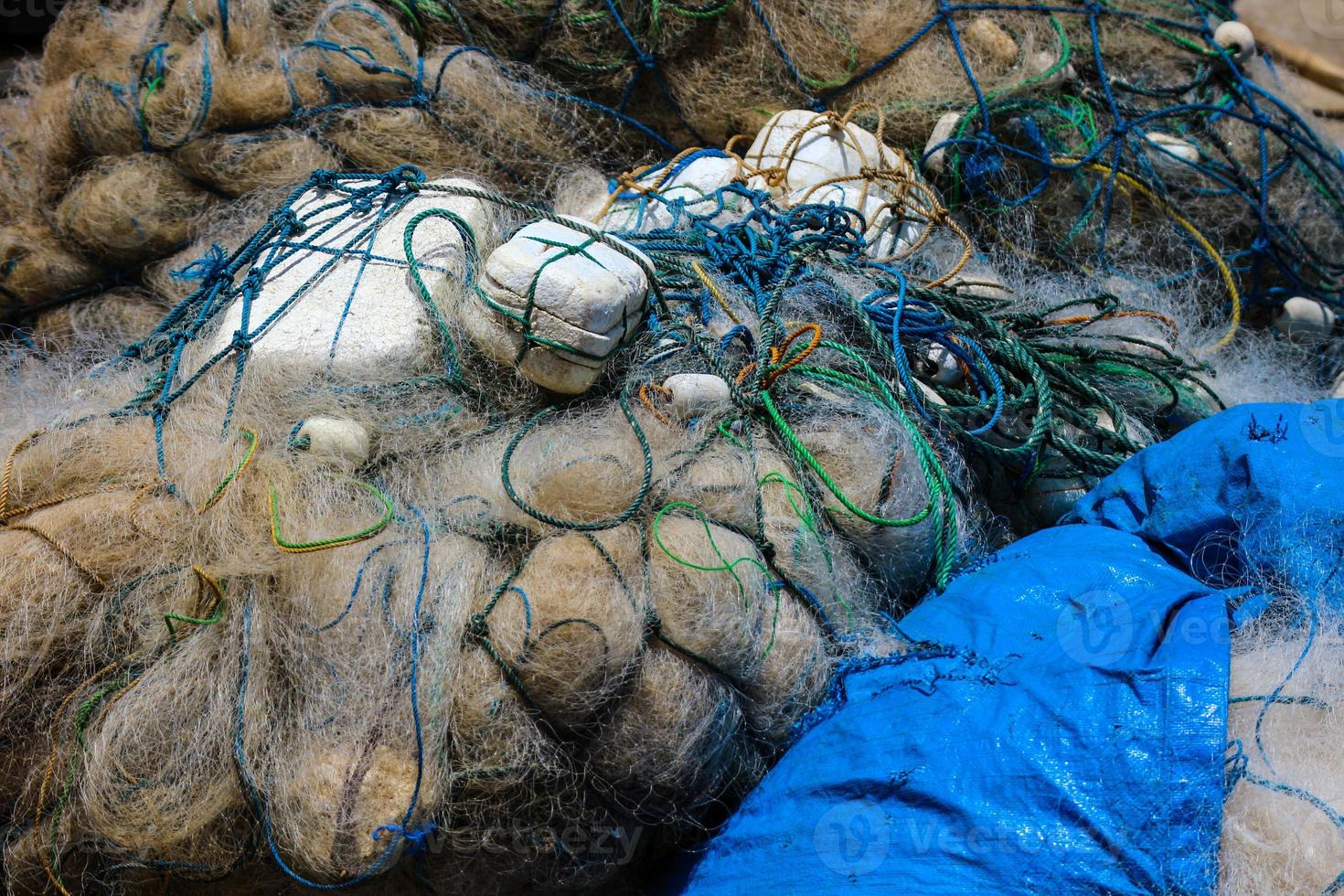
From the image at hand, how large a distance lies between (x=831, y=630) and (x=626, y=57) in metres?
1.82

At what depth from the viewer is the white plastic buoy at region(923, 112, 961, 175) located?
2908 mm

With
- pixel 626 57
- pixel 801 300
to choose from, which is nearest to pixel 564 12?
pixel 626 57

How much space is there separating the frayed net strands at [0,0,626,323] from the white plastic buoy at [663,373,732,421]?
106cm

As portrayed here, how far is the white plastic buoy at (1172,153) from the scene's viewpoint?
2941mm

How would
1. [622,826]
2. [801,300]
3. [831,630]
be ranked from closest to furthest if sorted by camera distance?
1. [622,826]
2. [831,630]
3. [801,300]

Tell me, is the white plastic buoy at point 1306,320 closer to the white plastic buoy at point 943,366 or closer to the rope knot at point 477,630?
the white plastic buoy at point 943,366

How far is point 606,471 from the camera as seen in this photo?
1.87 m

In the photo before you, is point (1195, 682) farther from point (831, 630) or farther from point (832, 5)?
point (832, 5)

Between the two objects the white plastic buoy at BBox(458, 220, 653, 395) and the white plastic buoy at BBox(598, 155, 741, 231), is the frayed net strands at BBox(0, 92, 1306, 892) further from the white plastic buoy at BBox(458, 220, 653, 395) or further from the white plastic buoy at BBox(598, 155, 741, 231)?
the white plastic buoy at BBox(598, 155, 741, 231)

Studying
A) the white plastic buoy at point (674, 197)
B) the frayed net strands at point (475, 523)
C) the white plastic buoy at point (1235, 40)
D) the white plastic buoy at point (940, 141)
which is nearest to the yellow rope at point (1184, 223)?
the white plastic buoy at point (940, 141)

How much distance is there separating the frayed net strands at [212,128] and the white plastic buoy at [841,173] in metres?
0.66

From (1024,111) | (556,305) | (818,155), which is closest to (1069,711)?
(556,305)

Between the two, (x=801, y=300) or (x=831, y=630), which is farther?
(x=801, y=300)
